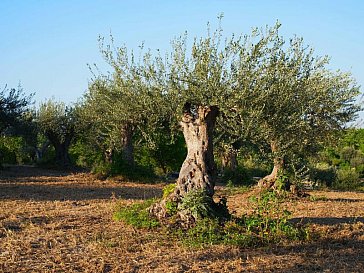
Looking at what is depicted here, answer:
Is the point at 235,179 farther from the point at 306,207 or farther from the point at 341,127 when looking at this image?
the point at 306,207

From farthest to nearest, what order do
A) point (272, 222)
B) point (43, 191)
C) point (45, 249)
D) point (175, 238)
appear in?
1. point (43, 191)
2. point (272, 222)
3. point (175, 238)
4. point (45, 249)

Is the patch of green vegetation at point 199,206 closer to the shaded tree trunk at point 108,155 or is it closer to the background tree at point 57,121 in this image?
the shaded tree trunk at point 108,155

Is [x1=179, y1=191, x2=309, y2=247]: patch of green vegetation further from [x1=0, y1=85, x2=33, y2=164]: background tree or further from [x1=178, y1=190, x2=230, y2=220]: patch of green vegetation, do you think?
[x1=0, y1=85, x2=33, y2=164]: background tree

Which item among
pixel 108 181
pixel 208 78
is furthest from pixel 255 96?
pixel 108 181

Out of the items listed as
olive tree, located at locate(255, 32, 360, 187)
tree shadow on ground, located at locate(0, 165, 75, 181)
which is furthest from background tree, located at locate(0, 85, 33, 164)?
olive tree, located at locate(255, 32, 360, 187)

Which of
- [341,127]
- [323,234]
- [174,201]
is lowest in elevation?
[323,234]

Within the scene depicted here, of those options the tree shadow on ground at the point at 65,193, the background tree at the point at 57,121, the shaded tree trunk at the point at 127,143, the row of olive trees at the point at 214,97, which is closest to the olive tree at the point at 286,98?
the row of olive trees at the point at 214,97

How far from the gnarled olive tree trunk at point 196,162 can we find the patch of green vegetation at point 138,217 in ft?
0.74

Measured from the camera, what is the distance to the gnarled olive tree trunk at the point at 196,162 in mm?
10547

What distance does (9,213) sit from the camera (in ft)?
40.1

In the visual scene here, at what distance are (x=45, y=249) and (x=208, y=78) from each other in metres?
4.72

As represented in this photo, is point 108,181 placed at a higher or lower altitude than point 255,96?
lower

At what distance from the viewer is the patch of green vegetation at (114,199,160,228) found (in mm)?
10180

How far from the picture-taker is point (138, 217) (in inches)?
418
